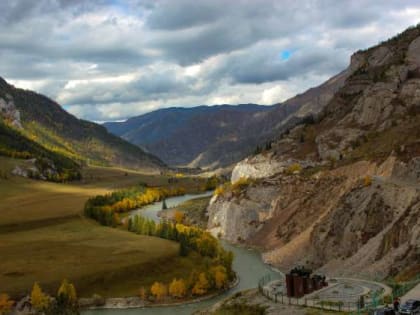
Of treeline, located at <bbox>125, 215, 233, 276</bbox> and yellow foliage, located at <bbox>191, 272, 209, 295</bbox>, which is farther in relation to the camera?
treeline, located at <bbox>125, 215, 233, 276</bbox>

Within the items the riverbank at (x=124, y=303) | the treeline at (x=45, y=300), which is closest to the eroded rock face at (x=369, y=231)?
the riverbank at (x=124, y=303)

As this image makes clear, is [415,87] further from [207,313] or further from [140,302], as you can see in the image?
[207,313]

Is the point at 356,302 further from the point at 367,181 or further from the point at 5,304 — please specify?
the point at 5,304

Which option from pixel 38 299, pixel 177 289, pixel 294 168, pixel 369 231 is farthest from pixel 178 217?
pixel 38 299

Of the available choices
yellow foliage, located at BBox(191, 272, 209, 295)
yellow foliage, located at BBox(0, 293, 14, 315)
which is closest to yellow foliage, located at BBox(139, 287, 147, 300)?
yellow foliage, located at BBox(191, 272, 209, 295)

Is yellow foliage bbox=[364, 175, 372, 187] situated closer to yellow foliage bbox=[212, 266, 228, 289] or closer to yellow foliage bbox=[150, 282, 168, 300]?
yellow foliage bbox=[212, 266, 228, 289]

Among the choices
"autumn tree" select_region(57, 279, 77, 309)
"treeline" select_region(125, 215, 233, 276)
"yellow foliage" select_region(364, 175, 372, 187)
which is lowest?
"autumn tree" select_region(57, 279, 77, 309)

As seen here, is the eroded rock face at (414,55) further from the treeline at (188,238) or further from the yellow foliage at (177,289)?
the yellow foliage at (177,289)
